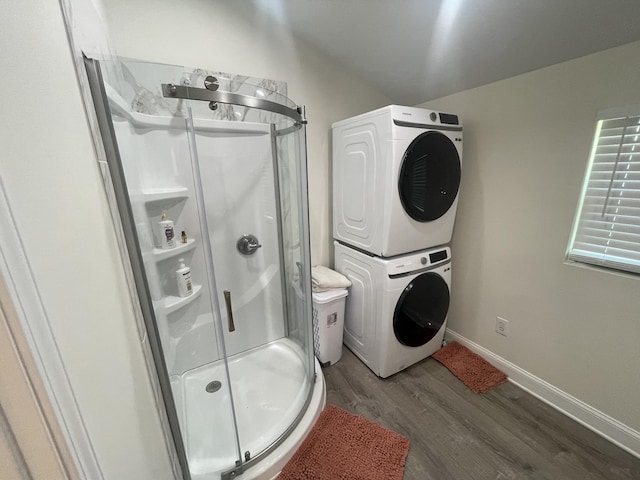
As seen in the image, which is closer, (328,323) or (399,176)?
(399,176)

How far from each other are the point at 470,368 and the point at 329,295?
1179 millimetres

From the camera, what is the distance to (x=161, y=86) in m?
1.16

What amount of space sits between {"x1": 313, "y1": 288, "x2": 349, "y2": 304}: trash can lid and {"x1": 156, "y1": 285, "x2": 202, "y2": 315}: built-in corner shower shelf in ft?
2.50

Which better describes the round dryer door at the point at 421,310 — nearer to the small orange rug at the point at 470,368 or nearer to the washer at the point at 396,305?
the washer at the point at 396,305

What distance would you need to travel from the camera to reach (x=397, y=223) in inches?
61.2

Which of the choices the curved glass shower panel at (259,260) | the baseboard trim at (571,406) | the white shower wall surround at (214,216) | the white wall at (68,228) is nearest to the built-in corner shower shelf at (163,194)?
the white shower wall surround at (214,216)

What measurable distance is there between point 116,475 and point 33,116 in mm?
724

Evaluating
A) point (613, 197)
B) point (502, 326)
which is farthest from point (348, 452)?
point (613, 197)

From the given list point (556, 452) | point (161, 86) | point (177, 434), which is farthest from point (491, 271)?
point (161, 86)

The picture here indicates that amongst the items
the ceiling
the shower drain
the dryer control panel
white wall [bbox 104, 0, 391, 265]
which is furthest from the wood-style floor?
the ceiling

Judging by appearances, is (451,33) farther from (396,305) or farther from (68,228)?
(68,228)

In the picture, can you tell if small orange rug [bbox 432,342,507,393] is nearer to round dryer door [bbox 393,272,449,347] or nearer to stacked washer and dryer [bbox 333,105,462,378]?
stacked washer and dryer [bbox 333,105,462,378]

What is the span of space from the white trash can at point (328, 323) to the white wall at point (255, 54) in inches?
18.1

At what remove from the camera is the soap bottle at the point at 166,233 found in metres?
1.33
